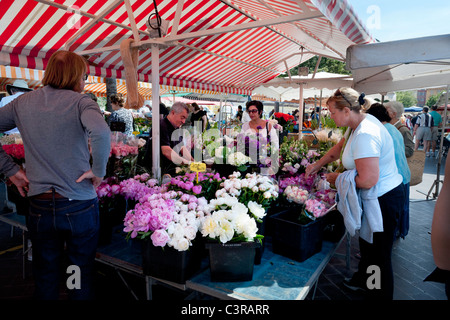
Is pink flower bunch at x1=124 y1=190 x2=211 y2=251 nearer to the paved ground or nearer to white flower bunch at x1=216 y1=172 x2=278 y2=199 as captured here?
white flower bunch at x1=216 y1=172 x2=278 y2=199

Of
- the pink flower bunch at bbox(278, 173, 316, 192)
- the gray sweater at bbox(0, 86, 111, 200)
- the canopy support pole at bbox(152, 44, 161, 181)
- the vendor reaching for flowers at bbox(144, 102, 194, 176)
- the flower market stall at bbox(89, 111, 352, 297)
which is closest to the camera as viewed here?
the gray sweater at bbox(0, 86, 111, 200)

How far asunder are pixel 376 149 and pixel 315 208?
57cm

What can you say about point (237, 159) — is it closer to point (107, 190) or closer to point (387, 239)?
point (107, 190)

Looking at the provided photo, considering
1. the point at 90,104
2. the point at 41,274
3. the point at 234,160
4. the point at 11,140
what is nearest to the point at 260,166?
the point at 234,160

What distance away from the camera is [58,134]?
1584mm

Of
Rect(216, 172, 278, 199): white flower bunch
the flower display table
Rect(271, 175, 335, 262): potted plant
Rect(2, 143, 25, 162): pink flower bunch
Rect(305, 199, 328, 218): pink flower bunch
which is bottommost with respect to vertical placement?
the flower display table

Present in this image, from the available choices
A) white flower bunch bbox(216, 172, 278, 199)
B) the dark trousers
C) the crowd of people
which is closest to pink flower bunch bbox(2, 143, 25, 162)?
the crowd of people

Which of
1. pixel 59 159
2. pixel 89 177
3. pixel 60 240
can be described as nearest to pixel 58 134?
pixel 59 159

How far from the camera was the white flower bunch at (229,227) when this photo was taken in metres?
1.64

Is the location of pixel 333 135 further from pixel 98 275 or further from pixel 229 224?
pixel 98 275

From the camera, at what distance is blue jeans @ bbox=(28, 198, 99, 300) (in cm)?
164

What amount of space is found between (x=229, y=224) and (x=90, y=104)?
3.33 ft

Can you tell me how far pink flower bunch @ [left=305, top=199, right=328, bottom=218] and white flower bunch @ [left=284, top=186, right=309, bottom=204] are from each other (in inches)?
4.8

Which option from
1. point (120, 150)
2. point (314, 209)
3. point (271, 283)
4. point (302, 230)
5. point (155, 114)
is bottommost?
point (271, 283)
